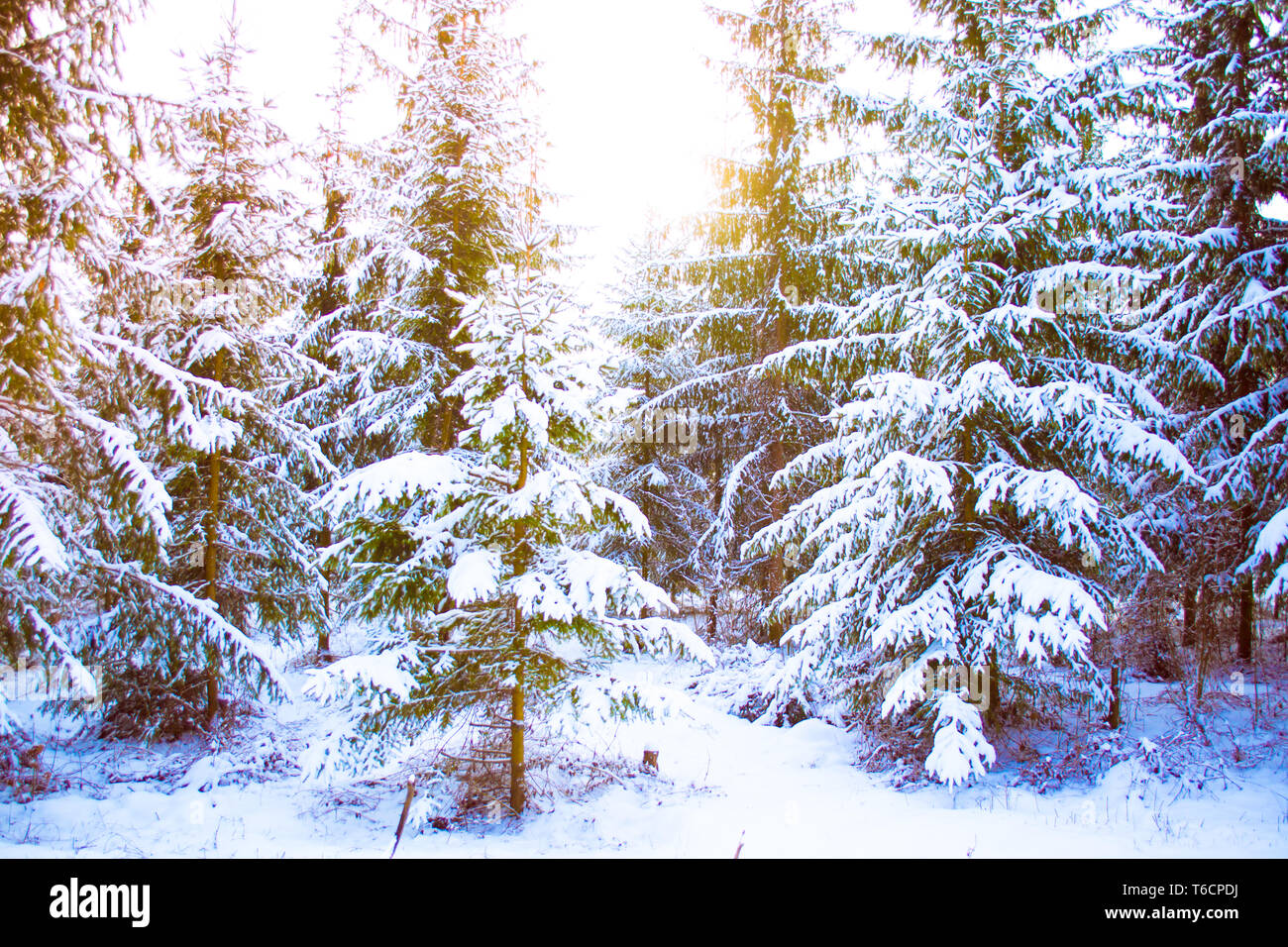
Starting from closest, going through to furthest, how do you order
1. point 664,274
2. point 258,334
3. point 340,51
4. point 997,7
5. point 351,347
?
point 997,7 → point 351,347 → point 258,334 → point 664,274 → point 340,51

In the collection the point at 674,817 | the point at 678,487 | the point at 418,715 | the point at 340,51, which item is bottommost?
the point at 674,817

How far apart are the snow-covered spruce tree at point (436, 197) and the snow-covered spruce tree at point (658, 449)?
16.3 feet

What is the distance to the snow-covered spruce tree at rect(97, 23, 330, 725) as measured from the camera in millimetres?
10070

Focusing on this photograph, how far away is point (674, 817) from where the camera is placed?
778 centimetres

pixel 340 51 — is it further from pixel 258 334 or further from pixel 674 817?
pixel 674 817

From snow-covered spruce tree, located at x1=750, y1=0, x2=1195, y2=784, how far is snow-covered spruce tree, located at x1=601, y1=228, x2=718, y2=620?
22.4 ft

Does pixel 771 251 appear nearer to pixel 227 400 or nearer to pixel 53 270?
pixel 227 400

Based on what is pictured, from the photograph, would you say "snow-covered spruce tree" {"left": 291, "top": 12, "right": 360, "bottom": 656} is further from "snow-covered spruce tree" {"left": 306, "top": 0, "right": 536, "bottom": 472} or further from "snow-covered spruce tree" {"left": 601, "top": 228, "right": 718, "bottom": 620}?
"snow-covered spruce tree" {"left": 601, "top": 228, "right": 718, "bottom": 620}

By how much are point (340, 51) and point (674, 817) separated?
20000 mm

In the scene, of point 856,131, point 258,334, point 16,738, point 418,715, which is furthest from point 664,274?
point 16,738

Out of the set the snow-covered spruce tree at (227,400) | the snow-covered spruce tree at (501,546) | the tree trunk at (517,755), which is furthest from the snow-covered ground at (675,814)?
the snow-covered spruce tree at (227,400)

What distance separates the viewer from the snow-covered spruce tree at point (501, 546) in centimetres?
701

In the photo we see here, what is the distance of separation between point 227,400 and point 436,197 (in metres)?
4.88

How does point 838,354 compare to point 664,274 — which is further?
point 664,274
